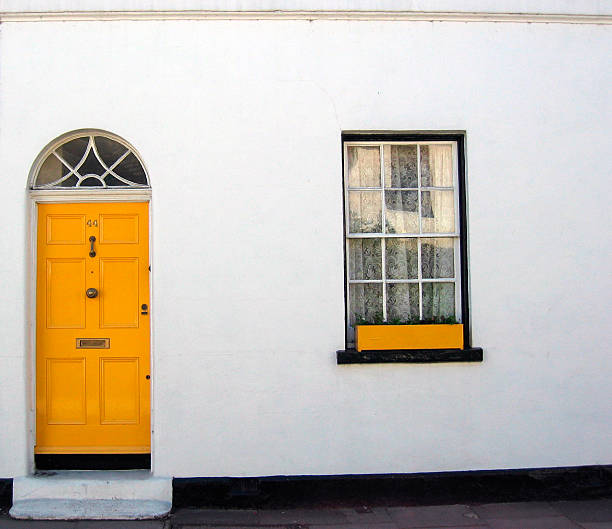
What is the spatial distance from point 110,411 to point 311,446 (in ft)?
6.08

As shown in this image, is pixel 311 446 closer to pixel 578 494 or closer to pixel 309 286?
pixel 309 286

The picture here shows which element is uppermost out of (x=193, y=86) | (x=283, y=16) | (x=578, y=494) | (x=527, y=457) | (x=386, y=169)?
(x=283, y=16)

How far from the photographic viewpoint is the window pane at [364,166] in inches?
208

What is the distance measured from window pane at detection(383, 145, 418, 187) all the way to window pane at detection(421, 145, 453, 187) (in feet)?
0.28

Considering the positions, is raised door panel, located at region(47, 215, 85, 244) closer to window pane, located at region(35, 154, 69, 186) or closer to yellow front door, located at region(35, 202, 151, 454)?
yellow front door, located at region(35, 202, 151, 454)

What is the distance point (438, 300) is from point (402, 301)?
347 mm

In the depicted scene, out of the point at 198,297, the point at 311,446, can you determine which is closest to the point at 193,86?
the point at 198,297

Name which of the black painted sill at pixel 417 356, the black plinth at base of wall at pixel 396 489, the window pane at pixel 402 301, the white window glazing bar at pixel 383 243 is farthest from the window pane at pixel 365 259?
the black plinth at base of wall at pixel 396 489

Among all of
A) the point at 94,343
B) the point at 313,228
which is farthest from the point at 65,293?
the point at 313,228

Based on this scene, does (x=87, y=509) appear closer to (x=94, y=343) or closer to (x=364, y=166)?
(x=94, y=343)

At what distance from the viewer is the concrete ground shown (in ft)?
14.8

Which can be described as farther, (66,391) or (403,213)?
(403,213)

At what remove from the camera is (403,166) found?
210 inches

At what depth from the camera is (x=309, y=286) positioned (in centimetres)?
500
